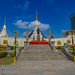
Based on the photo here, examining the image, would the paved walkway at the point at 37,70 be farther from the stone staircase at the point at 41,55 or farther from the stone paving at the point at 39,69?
the stone staircase at the point at 41,55

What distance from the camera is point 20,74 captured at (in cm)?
586

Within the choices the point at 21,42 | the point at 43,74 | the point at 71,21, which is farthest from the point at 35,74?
the point at 71,21

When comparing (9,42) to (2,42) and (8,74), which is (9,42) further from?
(8,74)

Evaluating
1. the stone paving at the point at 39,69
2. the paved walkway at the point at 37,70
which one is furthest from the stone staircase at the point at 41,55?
the paved walkway at the point at 37,70

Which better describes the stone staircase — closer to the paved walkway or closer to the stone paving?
the stone paving

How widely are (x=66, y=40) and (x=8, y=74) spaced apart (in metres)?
36.6

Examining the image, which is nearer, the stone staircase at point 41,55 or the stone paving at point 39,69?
the stone paving at point 39,69

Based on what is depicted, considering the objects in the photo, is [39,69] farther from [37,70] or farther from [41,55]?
[41,55]

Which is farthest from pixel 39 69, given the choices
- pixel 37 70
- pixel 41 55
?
pixel 41 55

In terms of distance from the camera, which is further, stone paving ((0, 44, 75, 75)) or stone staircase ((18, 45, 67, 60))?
stone staircase ((18, 45, 67, 60))

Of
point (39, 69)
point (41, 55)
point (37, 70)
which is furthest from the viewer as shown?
point (41, 55)

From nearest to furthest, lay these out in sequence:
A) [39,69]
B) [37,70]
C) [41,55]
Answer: [37,70] → [39,69] → [41,55]

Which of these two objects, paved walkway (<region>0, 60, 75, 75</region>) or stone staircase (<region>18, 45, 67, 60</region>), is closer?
paved walkway (<region>0, 60, 75, 75</region>)

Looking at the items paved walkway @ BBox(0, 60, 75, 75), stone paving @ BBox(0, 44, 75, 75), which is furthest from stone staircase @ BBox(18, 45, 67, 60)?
paved walkway @ BBox(0, 60, 75, 75)
